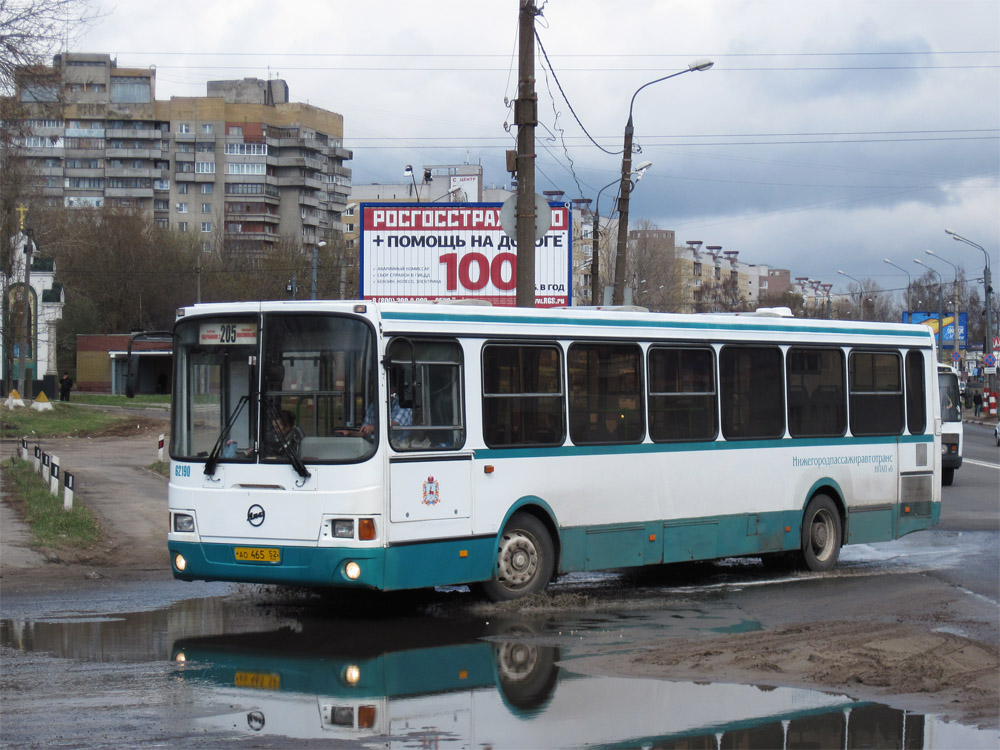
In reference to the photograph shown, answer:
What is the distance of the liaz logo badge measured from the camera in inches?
424

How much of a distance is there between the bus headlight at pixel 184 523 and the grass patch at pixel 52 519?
509cm

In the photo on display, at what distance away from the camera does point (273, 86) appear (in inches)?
5591

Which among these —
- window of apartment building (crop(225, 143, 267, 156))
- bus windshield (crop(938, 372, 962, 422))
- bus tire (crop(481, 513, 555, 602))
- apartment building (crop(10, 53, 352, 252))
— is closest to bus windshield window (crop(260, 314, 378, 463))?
bus tire (crop(481, 513, 555, 602))

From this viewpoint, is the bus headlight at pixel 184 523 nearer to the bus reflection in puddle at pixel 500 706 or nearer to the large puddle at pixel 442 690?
the large puddle at pixel 442 690

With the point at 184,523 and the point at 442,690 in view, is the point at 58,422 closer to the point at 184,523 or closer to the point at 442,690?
the point at 184,523

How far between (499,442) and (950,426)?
2039 cm

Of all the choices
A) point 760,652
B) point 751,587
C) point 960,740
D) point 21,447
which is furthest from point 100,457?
point 960,740

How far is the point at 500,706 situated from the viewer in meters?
8.04

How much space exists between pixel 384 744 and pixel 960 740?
3199 mm

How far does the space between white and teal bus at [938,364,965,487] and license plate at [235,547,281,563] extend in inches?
776

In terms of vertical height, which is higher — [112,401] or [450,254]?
[450,254]

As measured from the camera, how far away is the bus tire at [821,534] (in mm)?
15141

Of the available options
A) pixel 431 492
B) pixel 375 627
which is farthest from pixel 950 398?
pixel 375 627

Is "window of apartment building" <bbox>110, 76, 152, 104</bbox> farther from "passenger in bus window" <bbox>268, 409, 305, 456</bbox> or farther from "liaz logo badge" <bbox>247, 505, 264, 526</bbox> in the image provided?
"liaz logo badge" <bbox>247, 505, 264, 526</bbox>
